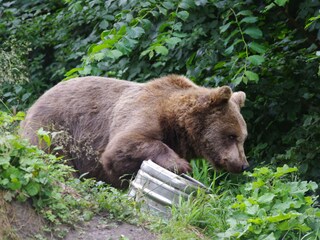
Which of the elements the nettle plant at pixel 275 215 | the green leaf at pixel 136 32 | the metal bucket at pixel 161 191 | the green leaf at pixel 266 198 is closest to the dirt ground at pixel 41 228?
the metal bucket at pixel 161 191

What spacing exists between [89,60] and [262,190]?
2888 mm

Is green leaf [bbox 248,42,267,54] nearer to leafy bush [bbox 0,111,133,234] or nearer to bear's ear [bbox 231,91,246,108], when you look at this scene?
bear's ear [bbox 231,91,246,108]

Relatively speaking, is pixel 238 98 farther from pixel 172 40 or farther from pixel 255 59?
pixel 172 40

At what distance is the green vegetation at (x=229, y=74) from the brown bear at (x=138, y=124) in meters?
0.29

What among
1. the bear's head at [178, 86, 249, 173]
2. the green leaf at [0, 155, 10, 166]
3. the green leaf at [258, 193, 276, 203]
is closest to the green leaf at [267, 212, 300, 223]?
the green leaf at [258, 193, 276, 203]

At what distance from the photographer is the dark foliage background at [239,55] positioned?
313 inches

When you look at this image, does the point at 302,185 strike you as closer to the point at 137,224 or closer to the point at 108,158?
the point at 137,224

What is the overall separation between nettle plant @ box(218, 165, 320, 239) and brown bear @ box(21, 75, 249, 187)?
1.45 m

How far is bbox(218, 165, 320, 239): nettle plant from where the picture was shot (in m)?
5.21

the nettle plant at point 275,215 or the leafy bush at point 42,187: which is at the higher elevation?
the leafy bush at point 42,187

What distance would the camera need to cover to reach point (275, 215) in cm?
525

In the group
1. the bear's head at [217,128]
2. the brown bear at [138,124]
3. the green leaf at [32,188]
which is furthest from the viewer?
the bear's head at [217,128]

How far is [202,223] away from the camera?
5.69 m

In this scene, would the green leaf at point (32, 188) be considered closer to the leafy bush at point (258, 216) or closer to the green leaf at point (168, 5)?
the leafy bush at point (258, 216)
